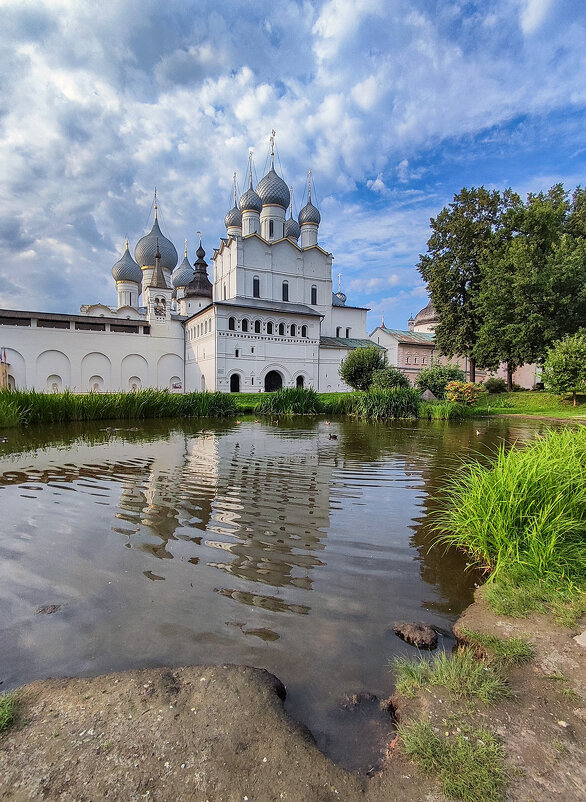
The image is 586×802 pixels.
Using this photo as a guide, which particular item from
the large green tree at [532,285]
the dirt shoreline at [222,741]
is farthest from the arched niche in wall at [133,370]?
the dirt shoreline at [222,741]

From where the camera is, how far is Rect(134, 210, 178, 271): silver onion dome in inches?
1805

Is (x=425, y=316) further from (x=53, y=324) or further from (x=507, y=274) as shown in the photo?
(x=53, y=324)

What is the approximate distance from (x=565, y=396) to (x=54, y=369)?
36448mm

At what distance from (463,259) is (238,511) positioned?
2807 centimetres

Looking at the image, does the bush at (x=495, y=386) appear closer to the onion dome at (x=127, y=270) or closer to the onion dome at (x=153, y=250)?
the onion dome at (x=153, y=250)

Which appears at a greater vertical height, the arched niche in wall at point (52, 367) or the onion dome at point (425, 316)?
the onion dome at point (425, 316)

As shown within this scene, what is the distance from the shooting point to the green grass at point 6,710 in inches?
64.8

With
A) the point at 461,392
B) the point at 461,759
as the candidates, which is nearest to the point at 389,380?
the point at 461,392

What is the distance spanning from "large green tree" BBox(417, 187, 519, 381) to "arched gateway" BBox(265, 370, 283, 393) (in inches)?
563

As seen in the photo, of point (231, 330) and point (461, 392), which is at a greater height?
point (231, 330)

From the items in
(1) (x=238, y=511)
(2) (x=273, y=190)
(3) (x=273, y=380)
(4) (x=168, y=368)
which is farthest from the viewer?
(2) (x=273, y=190)

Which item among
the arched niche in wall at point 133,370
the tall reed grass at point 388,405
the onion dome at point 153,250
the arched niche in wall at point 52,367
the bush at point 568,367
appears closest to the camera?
the tall reed grass at point 388,405

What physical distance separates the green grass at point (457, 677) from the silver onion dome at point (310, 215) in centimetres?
4425

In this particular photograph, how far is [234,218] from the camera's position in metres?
42.2
